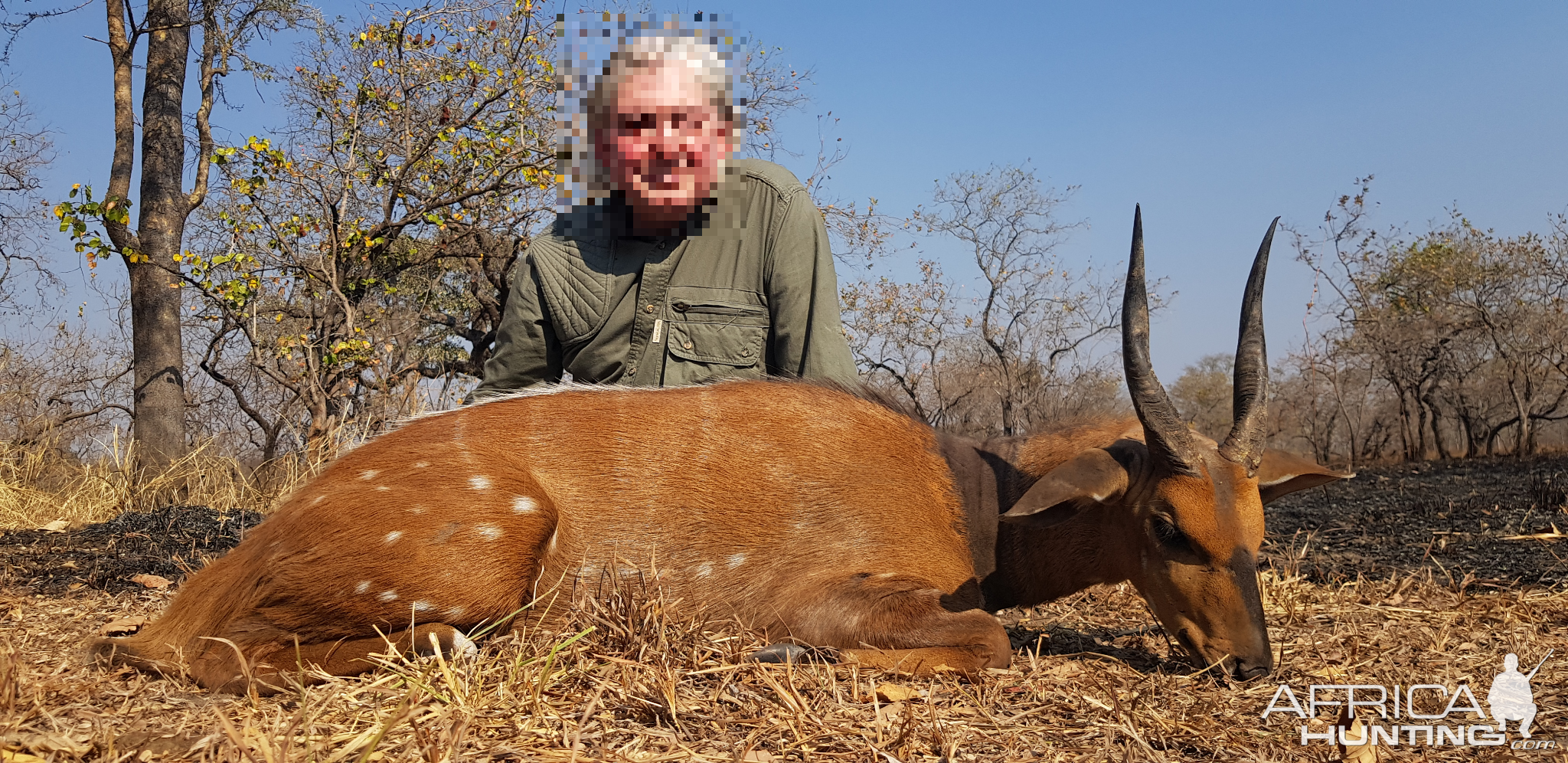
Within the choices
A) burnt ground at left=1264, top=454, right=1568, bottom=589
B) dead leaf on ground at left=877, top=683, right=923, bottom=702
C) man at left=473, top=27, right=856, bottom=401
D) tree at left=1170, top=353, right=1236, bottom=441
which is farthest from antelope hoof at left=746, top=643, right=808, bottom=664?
tree at left=1170, top=353, right=1236, bottom=441

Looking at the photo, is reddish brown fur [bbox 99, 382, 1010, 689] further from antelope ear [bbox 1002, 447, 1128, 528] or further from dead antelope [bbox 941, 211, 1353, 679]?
antelope ear [bbox 1002, 447, 1128, 528]

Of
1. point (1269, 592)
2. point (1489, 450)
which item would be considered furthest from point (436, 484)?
point (1489, 450)

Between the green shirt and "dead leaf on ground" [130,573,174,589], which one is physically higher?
the green shirt

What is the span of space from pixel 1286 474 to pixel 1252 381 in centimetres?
44

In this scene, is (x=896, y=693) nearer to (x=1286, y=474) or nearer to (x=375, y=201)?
(x=1286, y=474)

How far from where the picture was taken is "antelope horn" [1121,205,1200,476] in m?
3.69

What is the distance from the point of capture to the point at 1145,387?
3799 mm

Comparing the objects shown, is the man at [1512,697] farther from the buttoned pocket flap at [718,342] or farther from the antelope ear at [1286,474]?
the buttoned pocket flap at [718,342]

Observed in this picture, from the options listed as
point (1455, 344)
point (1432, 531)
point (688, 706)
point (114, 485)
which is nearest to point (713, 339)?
point (688, 706)

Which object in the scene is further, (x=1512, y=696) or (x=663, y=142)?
(x=663, y=142)

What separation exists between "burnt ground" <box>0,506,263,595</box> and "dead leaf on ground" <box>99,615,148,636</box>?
363 mm

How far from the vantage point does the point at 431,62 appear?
1212 centimetres

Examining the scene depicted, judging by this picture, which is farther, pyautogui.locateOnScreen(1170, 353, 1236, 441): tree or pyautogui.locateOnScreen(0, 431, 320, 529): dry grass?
pyautogui.locateOnScreen(1170, 353, 1236, 441): tree

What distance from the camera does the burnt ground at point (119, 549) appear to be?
558 cm
